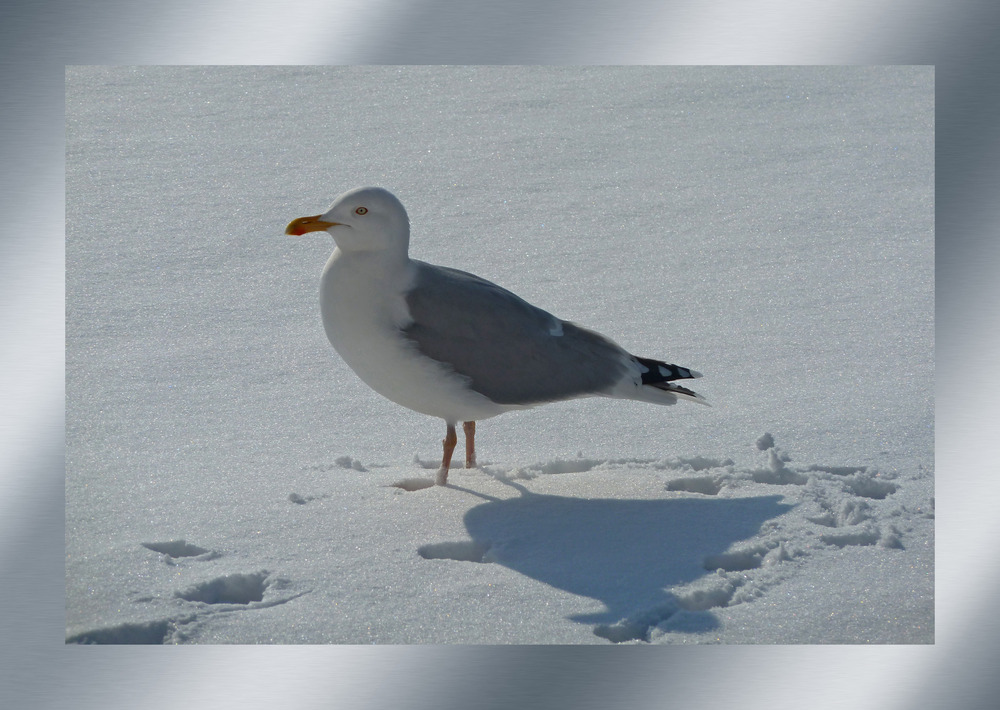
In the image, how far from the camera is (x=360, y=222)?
13.3 feet

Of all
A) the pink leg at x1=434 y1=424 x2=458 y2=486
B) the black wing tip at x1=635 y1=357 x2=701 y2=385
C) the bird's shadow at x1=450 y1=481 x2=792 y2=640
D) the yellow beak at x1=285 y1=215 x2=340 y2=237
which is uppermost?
the yellow beak at x1=285 y1=215 x2=340 y2=237

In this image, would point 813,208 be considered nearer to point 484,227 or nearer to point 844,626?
point 484,227

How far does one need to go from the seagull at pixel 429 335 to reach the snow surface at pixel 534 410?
1.04 ft

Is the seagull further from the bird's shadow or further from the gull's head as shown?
the bird's shadow

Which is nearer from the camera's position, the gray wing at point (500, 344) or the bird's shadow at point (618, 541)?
the bird's shadow at point (618, 541)

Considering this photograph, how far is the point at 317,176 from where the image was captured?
6.49m

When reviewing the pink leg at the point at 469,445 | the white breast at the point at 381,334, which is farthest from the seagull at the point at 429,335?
the pink leg at the point at 469,445

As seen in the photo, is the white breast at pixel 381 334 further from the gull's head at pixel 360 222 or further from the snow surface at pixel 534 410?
the snow surface at pixel 534 410

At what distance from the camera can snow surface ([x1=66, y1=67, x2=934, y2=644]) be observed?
3.46 meters

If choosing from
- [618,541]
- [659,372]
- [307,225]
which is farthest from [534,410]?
[307,225]

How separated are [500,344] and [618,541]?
832mm

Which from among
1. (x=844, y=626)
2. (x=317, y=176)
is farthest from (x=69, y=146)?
(x=844, y=626)

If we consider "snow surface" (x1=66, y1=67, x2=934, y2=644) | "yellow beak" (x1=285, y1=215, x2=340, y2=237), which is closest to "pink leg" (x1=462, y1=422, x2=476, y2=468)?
"snow surface" (x1=66, y1=67, x2=934, y2=644)

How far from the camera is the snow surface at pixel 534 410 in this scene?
3.46m
